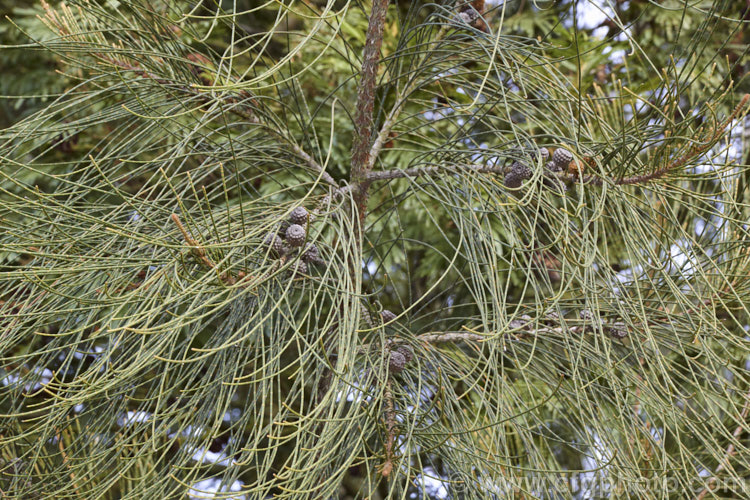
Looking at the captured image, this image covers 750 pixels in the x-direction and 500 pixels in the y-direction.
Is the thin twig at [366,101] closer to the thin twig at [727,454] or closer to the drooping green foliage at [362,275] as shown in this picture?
the drooping green foliage at [362,275]

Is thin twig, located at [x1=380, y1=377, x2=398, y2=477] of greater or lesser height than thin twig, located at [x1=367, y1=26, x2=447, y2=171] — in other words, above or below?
below

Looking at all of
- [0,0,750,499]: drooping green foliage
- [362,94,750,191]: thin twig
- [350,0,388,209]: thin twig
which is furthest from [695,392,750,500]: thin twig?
[350,0,388,209]: thin twig

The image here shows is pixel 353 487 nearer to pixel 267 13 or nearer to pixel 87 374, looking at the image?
pixel 87 374

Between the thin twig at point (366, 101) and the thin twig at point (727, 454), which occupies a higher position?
the thin twig at point (366, 101)

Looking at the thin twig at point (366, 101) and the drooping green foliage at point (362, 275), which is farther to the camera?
the thin twig at point (366, 101)

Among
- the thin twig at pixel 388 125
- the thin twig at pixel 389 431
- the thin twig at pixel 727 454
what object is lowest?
the thin twig at pixel 389 431

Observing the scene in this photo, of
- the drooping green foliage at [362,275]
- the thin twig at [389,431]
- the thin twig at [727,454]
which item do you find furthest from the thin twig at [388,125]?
the thin twig at [727,454]

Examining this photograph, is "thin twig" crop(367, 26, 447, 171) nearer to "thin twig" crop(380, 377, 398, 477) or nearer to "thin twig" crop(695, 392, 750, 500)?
"thin twig" crop(380, 377, 398, 477)

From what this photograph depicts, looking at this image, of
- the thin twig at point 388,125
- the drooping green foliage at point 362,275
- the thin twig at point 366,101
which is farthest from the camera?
the thin twig at point 388,125

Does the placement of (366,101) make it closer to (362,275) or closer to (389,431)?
(362,275)

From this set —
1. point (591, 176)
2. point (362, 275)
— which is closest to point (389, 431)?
point (362, 275)

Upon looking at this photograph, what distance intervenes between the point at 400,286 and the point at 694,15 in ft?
3.30

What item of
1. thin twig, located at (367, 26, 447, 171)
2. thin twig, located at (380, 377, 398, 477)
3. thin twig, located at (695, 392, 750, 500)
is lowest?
thin twig, located at (380, 377, 398, 477)

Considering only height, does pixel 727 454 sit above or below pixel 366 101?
below
